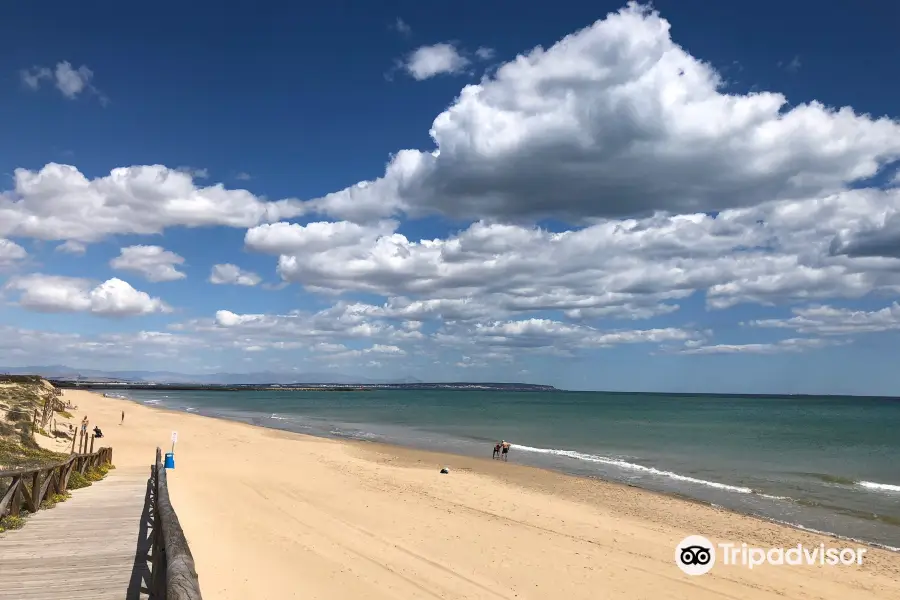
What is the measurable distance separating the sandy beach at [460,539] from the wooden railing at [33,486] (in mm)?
3135

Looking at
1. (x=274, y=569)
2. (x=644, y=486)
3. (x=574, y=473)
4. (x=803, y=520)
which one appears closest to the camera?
(x=274, y=569)

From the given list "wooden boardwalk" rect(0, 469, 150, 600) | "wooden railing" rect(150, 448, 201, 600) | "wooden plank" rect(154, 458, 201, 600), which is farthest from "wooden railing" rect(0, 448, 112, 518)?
"wooden plank" rect(154, 458, 201, 600)

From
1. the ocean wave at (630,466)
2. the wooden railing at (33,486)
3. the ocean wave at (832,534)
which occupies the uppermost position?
the wooden railing at (33,486)

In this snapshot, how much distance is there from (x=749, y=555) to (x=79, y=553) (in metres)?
15.3

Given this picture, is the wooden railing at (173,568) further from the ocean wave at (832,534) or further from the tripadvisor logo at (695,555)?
the ocean wave at (832,534)

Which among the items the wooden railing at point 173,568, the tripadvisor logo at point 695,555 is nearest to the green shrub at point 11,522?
the wooden railing at point 173,568

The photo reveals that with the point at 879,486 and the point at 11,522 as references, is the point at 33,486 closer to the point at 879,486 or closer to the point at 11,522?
the point at 11,522

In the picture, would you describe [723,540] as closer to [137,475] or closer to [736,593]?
[736,593]

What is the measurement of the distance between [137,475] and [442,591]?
1432 cm

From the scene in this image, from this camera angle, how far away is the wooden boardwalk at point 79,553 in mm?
7973

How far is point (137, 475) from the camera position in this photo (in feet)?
68.1

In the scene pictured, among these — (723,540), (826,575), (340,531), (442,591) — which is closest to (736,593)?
(826,575)

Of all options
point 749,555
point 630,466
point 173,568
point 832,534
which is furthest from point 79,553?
point 630,466

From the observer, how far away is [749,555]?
1535 cm
